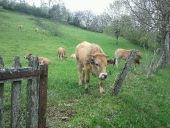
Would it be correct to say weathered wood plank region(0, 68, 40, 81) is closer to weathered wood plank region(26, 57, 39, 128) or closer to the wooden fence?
the wooden fence

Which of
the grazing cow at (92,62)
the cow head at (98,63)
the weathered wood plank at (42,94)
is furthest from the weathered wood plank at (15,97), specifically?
the cow head at (98,63)

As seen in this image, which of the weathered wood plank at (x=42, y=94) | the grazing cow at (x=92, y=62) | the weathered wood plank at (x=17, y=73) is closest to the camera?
the weathered wood plank at (x=17, y=73)

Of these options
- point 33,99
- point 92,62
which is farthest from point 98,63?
point 33,99

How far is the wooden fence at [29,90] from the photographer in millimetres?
5816

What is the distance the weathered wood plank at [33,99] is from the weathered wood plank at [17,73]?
104 mm

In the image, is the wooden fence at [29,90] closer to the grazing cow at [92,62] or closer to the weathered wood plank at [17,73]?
the weathered wood plank at [17,73]

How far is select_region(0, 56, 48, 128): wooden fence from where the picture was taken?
229 inches

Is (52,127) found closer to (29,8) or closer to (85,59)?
(85,59)

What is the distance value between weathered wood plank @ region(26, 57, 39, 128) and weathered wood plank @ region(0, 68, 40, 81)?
104 mm

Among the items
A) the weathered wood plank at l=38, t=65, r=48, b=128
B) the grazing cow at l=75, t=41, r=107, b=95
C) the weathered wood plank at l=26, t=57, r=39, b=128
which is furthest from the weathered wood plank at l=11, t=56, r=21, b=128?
the grazing cow at l=75, t=41, r=107, b=95

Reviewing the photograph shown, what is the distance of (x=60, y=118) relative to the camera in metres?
8.88

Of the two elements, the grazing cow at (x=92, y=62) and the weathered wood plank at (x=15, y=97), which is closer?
the weathered wood plank at (x=15, y=97)

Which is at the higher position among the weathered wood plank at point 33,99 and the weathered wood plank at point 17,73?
the weathered wood plank at point 17,73

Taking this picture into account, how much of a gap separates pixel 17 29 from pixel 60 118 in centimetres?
5193
